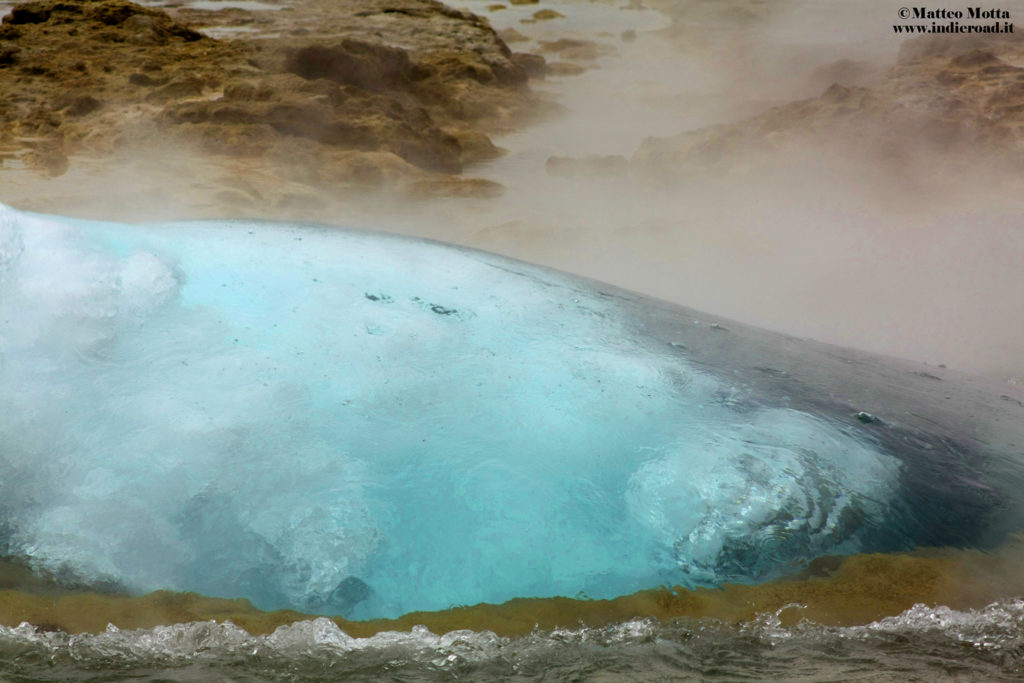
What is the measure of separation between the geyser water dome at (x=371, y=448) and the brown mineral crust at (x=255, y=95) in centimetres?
354

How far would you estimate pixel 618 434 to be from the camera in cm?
202

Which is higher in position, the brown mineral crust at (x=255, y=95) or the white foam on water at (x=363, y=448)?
the brown mineral crust at (x=255, y=95)

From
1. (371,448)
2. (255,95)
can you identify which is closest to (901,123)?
(255,95)

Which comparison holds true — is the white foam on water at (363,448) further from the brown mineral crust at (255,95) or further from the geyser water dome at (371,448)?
the brown mineral crust at (255,95)

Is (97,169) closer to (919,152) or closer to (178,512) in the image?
(178,512)

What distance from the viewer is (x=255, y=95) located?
665cm

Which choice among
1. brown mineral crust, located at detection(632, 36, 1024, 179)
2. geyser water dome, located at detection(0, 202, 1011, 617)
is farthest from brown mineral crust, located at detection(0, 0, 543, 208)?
geyser water dome, located at detection(0, 202, 1011, 617)

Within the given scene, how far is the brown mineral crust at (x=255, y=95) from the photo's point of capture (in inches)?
246

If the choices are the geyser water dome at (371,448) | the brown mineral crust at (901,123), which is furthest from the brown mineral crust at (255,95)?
the geyser water dome at (371,448)

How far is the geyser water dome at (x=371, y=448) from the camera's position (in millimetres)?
1711

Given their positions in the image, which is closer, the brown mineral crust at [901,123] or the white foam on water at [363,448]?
the white foam on water at [363,448]

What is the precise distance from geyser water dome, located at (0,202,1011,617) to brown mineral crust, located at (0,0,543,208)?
11.6ft

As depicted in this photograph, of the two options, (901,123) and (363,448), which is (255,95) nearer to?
(901,123)

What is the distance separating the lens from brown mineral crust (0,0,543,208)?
626 cm
